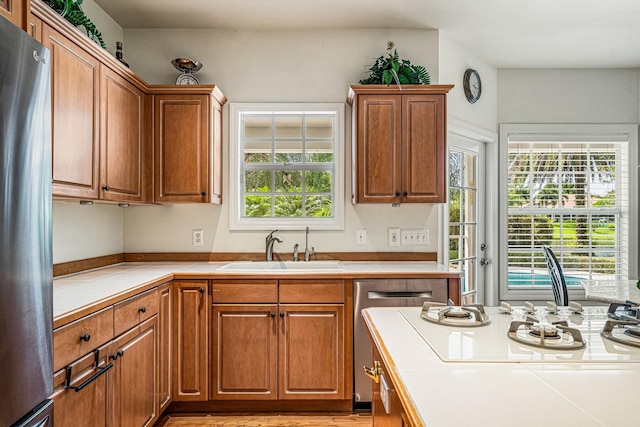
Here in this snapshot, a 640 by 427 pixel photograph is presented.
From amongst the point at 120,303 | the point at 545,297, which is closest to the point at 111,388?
the point at 120,303

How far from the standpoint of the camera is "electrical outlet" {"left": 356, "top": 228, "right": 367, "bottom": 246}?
3.27 metres

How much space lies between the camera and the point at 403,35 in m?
3.29

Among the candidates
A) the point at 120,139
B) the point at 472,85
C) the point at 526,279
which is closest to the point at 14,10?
the point at 120,139

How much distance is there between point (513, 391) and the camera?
0.79 metres

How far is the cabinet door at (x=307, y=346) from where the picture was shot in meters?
2.63

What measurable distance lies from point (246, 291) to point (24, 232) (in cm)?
161

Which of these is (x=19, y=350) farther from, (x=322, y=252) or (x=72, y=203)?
(x=322, y=252)

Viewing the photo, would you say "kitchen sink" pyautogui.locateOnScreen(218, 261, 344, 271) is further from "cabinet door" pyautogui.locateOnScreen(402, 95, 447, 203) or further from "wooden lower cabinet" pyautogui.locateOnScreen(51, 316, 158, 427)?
→ "wooden lower cabinet" pyautogui.locateOnScreen(51, 316, 158, 427)

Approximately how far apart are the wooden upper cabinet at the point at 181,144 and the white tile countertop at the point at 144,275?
1.67 ft

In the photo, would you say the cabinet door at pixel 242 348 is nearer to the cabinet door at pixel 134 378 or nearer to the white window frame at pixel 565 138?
the cabinet door at pixel 134 378

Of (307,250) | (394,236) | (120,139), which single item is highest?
(120,139)

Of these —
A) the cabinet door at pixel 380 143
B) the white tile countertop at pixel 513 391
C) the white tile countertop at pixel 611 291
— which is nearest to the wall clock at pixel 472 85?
the cabinet door at pixel 380 143

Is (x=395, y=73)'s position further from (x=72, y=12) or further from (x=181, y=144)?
(x=72, y=12)

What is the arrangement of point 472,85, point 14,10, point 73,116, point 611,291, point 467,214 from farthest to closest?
point 467,214 → point 472,85 → point 611,291 → point 73,116 → point 14,10
